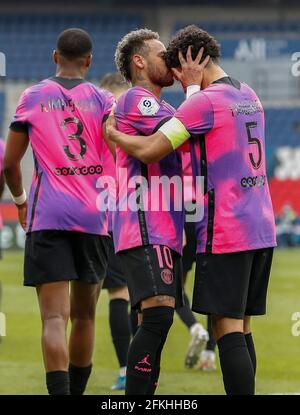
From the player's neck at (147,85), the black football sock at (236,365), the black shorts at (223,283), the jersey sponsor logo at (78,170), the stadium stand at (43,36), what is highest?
the stadium stand at (43,36)

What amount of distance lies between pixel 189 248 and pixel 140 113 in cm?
317

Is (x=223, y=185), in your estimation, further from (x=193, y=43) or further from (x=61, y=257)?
(x=61, y=257)

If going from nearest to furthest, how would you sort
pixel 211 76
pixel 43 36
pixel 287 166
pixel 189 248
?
pixel 211 76, pixel 189 248, pixel 287 166, pixel 43 36

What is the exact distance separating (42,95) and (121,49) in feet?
1.74

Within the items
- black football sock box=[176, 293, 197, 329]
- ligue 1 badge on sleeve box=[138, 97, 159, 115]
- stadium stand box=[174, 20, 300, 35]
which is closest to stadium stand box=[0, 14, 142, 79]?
stadium stand box=[174, 20, 300, 35]

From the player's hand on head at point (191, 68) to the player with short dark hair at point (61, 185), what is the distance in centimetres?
72

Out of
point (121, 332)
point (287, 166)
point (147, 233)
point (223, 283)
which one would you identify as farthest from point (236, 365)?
point (287, 166)

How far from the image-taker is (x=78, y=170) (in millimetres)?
5465

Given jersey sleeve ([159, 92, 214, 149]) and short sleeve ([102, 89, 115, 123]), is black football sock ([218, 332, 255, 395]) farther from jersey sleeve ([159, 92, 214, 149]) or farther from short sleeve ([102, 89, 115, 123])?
short sleeve ([102, 89, 115, 123])

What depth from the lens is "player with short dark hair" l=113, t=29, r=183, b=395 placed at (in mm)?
4848

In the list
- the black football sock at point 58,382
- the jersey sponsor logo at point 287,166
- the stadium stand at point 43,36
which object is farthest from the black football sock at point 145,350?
the stadium stand at point 43,36

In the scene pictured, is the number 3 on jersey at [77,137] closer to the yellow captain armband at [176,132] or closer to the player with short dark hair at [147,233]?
the player with short dark hair at [147,233]

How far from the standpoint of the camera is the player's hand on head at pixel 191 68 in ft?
16.3

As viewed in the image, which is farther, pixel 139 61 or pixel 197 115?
pixel 139 61
